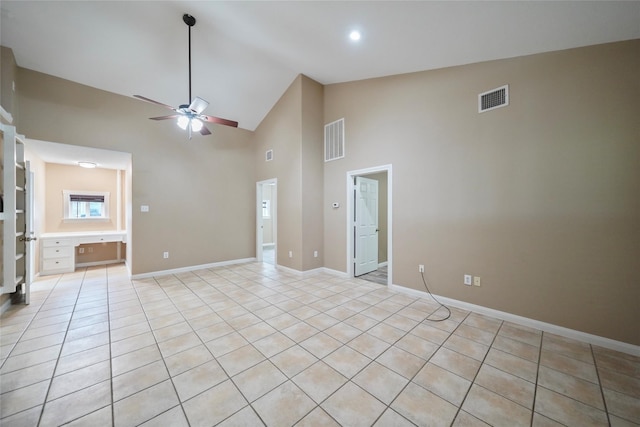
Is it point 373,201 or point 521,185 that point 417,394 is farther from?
point 373,201

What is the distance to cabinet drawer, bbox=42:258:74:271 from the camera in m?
4.76

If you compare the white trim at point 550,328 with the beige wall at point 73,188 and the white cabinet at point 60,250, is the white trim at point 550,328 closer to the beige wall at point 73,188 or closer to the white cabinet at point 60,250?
the white cabinet at point 60,250

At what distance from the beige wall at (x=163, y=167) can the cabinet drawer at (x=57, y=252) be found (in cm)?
114

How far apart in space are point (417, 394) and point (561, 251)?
2266 millimetres

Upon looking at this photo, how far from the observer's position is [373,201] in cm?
516

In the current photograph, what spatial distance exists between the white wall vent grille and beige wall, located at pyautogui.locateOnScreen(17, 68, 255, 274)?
2296 mm

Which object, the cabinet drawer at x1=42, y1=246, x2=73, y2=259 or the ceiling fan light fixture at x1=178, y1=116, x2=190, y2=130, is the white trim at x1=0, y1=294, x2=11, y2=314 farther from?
the ceiling fan light fixture at x1=178, y1=116, x2=190, y2=130

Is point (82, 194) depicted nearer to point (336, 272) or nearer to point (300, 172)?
point (300, 172)

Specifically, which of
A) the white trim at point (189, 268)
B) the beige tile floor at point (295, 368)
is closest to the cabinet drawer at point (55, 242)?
the white trim at point (189, 268)

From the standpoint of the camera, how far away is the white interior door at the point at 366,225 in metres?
Result: 4.73

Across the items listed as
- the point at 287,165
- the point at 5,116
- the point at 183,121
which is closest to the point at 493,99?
the point at 287,165

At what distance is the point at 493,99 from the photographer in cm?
294

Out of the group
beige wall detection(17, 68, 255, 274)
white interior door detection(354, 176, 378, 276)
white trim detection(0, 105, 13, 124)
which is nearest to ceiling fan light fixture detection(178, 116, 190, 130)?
white trim detection(0, 105, 13, 124)

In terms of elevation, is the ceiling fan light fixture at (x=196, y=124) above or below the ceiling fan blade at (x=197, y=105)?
below
